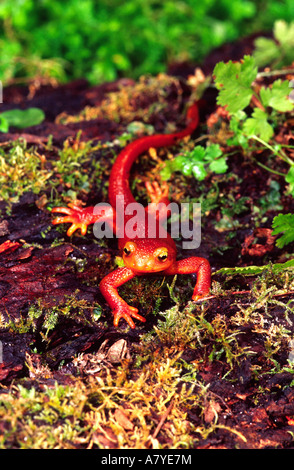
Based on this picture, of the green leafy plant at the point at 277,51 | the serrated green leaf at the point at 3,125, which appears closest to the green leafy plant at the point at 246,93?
the green leafy plant at the point at 277,51

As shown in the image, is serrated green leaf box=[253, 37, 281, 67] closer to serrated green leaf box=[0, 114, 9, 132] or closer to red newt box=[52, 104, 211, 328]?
red newt box=[52, 104, 211, 328]

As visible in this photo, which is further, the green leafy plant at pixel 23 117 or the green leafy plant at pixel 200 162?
the green leafy plant at pixel 23 117

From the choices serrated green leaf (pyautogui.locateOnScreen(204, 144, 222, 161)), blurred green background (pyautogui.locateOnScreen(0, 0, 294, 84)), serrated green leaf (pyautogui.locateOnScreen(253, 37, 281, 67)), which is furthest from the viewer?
blurred green background (pyautogui.locateOnScreen(0, 0, 294, 84))

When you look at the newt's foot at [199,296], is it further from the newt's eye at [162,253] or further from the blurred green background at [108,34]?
the blurred green background at [108,34]

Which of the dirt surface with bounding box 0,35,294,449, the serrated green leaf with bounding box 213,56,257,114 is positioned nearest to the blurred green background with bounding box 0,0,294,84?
the dirt surface with bounding box 0,35,294,449

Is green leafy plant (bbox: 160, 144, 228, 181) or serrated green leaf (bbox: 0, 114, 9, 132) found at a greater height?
serrated green leaf (bbox: 0, 114, 9, 132)

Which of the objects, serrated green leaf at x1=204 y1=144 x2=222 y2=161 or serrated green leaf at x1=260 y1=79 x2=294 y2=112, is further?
serrated green leaf at x1=204 y1=144 x2=222 y2=161

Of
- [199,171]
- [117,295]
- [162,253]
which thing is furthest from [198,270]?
[199,171]
